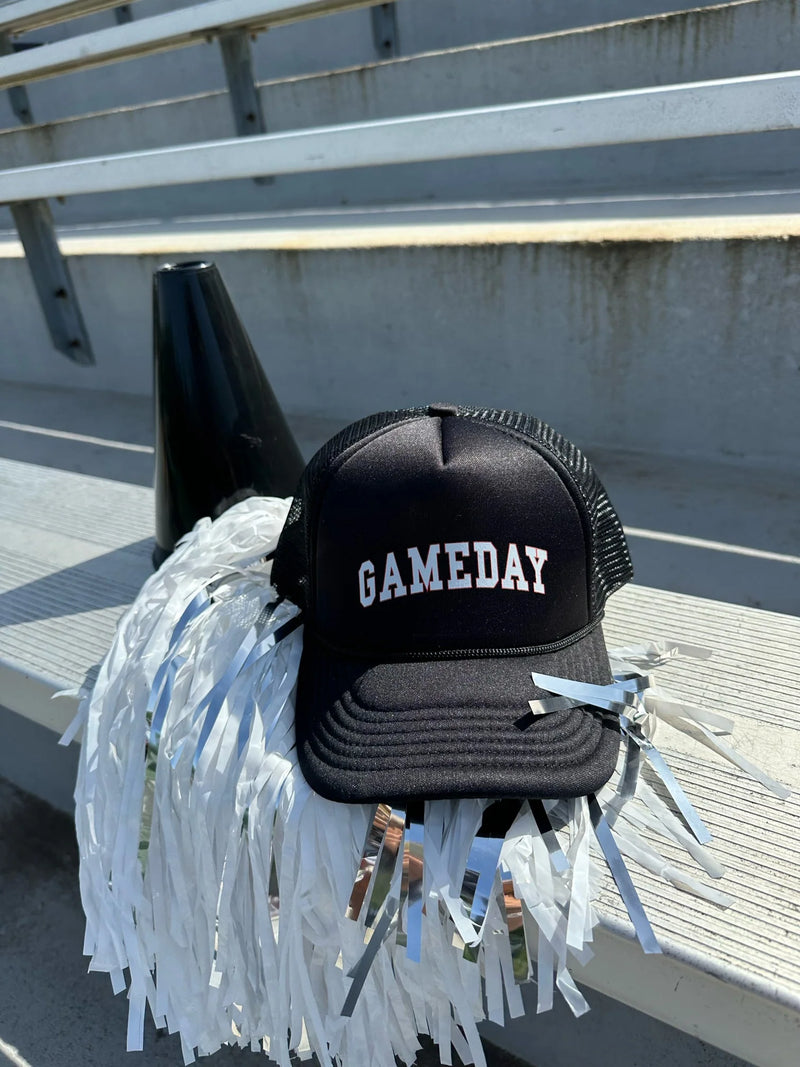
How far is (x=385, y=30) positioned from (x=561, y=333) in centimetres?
250

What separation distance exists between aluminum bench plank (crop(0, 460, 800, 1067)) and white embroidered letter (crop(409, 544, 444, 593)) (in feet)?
0.86

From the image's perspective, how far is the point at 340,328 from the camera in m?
1.77

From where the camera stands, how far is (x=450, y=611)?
0.62 meters

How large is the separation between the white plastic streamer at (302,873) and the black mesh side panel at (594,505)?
0.09 m

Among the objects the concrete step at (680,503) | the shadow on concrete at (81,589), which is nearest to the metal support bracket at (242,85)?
A: the concrete step at (680,503)

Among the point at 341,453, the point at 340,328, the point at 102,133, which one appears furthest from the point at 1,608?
the point at 102,133

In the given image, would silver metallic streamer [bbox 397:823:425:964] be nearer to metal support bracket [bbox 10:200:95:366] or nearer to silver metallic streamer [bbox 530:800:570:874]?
silver metallic streamer [bbox 530:800:570:874]

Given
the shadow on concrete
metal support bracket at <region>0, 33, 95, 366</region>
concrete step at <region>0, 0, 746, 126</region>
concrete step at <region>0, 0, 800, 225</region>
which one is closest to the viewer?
the shadow on concrete

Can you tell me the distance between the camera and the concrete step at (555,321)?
1.35 meters

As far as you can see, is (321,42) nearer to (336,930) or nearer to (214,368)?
(214,368)

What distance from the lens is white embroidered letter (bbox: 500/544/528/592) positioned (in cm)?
63

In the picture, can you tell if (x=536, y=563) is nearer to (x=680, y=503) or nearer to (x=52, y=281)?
(x=680, y=503)

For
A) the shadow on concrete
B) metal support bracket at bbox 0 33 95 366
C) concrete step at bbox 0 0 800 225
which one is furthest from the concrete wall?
concrete step at bbox 0 0 800 225

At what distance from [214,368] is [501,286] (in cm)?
73
